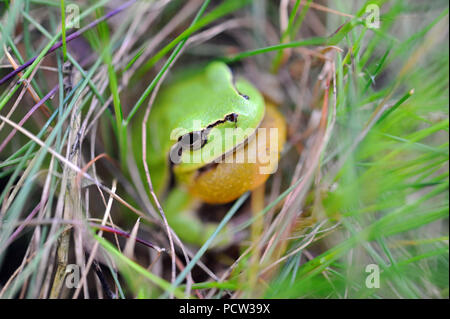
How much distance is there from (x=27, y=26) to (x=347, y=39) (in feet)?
5.82

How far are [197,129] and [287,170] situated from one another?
78cm

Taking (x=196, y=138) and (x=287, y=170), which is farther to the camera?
(x=287, y=170)

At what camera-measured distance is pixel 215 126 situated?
1581mm

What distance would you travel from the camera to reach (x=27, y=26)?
1.74 metres

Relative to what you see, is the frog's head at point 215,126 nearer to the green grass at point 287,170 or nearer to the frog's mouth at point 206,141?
the frog's mouth at point 206,141

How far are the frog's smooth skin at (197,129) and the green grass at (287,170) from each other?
0.14 m

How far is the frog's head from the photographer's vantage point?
157 centimetres

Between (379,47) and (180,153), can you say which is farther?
(379,47)

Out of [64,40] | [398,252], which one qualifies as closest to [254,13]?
[64,40]

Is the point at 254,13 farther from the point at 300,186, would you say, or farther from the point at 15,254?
the point at 15,254

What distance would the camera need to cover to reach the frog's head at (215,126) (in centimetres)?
157

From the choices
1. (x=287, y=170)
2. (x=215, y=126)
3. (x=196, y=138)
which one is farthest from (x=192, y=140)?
(x=287, y=170)

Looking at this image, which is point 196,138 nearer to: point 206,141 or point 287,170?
point 206,141

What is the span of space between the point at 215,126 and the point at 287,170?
72cm
